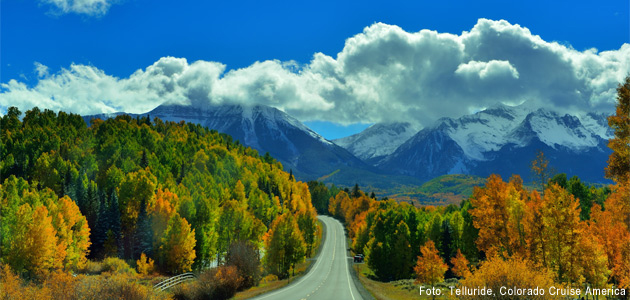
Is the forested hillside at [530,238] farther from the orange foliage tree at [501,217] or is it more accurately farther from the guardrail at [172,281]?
the guardrail at [172,281]

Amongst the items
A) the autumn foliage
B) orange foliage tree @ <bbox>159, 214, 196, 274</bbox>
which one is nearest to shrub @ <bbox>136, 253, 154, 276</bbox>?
orange foliage tree @ <bbox>159, 214, 196, 274</bbox>

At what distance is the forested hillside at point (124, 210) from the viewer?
56.9m

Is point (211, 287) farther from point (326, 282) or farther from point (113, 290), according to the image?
point (326, 282)

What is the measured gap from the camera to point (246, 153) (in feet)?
626

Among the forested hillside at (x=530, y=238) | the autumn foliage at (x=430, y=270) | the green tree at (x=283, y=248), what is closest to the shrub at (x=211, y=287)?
the forested hillside at (x=530, y=238)

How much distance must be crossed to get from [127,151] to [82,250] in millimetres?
72859

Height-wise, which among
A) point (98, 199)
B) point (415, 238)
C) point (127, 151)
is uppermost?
point (127, 151)

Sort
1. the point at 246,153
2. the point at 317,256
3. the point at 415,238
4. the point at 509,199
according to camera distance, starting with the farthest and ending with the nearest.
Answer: the point at 246,153 < the point at 317,256 < the point at 415,238 < the point at 509,199

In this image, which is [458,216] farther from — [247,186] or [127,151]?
[127,151]

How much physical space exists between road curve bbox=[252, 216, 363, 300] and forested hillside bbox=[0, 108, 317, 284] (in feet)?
19.8

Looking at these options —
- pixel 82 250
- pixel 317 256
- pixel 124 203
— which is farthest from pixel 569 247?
pixel 124 203

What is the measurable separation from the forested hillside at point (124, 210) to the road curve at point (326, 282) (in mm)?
6050

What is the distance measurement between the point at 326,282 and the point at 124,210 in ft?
158

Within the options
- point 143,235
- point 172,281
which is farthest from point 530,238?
point 143,235
